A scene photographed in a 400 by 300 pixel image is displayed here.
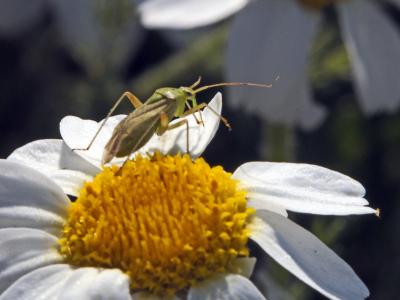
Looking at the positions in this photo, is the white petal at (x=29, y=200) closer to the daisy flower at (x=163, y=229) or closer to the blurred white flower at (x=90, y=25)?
the daisy flower at (x=163, y=229)

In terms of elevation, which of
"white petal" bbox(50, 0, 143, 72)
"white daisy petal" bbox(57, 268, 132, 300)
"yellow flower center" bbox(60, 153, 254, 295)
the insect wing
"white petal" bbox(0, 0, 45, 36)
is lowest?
"white petal" bbox(0, 0, 45, 36)

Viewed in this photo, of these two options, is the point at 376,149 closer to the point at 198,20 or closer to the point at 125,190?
the point at 198,20

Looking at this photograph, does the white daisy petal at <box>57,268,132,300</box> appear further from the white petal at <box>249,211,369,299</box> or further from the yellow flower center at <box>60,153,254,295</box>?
the white petal at <box>249,211,369,299</box>

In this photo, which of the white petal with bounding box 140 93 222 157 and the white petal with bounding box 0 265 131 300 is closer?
the white petal with bounding box 0 265 131 300

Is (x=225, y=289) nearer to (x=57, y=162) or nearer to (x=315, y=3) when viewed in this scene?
(x=57, y=162)

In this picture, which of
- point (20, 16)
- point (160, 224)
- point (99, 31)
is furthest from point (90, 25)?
point (160, 224)

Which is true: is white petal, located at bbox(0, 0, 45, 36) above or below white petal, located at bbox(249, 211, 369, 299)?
below

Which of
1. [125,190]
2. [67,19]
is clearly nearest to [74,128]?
[125,190]

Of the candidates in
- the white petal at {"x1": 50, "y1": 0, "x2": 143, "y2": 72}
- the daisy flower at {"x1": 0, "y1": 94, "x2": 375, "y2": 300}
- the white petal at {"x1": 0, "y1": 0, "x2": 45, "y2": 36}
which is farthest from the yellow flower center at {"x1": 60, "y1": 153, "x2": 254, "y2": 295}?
the white petal at {"x1": 0, "y1": 0, "x2": 45, "y2": 36}
